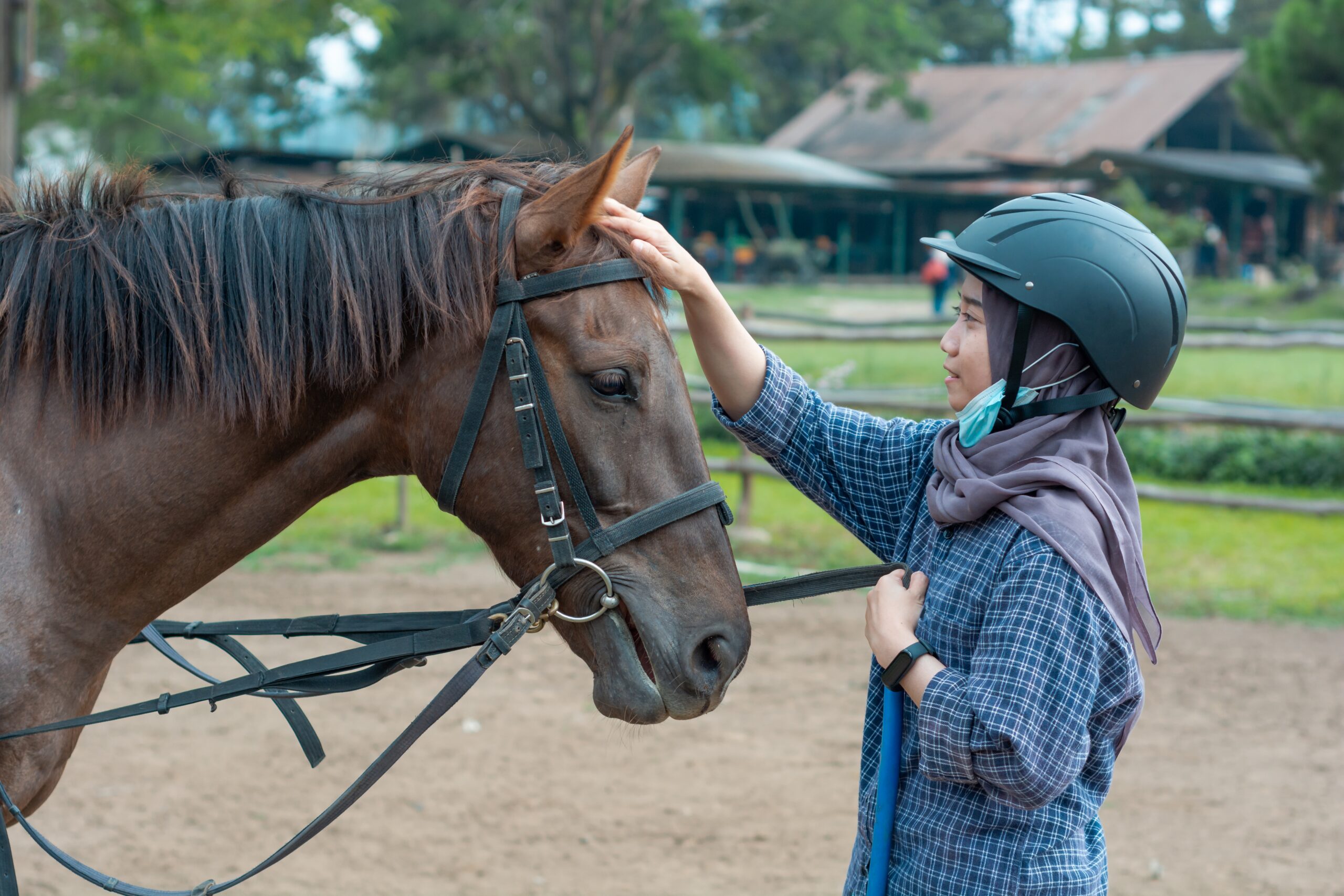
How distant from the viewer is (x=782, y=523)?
319 inches

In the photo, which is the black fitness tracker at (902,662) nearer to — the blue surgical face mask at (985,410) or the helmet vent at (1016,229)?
the blue surgical face mask at (985,410)

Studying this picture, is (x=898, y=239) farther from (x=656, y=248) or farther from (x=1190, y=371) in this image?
(x=656, y=248)

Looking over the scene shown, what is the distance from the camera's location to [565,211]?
5.57 feet

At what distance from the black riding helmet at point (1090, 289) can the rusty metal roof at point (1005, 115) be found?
27231 millimetres

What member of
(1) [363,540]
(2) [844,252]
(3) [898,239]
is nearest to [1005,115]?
(3) [898,239]

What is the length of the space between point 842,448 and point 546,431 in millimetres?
593

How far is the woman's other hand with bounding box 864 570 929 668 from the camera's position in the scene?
1596 mm

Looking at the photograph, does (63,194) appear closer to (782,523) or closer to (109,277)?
(109,277)

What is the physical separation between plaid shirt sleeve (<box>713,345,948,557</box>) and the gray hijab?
28 cm

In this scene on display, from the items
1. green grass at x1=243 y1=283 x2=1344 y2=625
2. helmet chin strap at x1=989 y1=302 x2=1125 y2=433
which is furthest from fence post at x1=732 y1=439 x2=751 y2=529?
helmet chin strap at x1=989 y1=302 x2=1125 y2=433

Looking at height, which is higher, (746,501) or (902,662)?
(902,662)

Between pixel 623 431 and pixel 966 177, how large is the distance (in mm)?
31463

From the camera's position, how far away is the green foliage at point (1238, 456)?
9.00 metres

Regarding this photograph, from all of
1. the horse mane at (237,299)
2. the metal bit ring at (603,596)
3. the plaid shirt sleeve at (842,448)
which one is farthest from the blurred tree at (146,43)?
the plaid shirt sleeve at (842,448)
